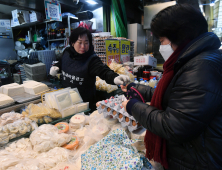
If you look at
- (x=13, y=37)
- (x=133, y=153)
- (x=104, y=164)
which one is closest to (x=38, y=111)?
(x=104, y=164)

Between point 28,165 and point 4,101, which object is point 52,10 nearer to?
point 4,101

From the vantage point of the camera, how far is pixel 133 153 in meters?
0.86

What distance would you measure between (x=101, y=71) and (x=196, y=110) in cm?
163

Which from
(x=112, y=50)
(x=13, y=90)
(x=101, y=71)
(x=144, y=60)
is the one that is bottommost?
(x=13, y=90)

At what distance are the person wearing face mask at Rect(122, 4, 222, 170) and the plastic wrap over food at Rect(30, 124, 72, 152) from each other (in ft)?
2.29

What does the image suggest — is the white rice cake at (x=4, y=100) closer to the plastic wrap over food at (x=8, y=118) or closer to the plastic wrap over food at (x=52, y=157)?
the plastic wrap over food at (x=8, y=118)

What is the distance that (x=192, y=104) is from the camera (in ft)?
2.25

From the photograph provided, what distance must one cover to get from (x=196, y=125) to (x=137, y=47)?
19.4 feet

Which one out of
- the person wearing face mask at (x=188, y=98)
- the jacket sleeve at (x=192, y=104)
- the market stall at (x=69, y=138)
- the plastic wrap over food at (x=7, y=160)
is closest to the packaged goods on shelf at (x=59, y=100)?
the market stall at (x=69, y=138)

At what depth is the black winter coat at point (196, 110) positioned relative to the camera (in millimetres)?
682

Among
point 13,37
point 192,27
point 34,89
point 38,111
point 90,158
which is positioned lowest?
point 90,158

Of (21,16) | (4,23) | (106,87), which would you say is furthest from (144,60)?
(4,23)

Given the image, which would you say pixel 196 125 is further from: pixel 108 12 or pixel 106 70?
pixel 108 12

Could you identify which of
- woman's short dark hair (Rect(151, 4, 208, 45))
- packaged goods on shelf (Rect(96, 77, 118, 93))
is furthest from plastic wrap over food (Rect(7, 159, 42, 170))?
packaged goods on shelf (Rect(96, 77, 118, 93))
